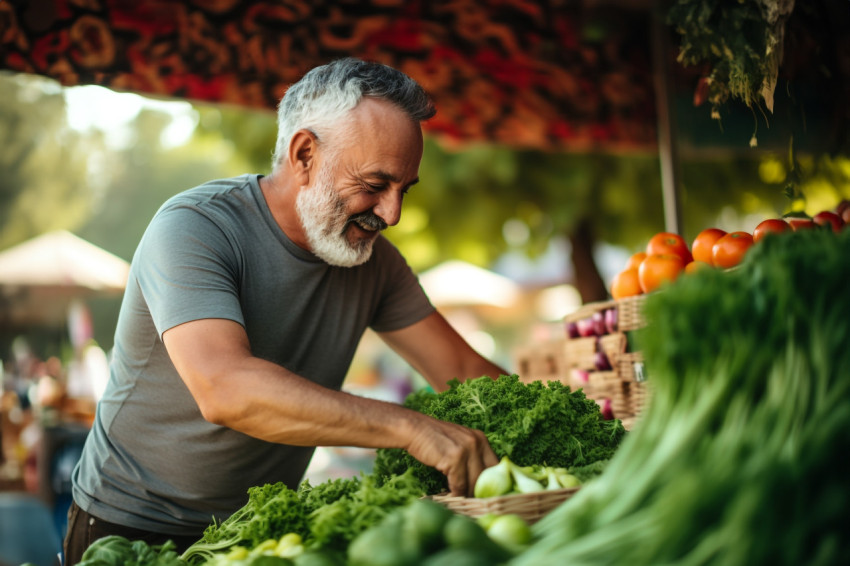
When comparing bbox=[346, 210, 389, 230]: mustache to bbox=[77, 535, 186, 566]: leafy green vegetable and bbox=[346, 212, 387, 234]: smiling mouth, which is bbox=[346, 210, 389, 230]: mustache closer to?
bbox=[346, 212, 387, 234]: smiling mouth

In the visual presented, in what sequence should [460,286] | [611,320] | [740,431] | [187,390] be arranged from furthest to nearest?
[460,286]
[611,320]
[187,390]
[740,431]

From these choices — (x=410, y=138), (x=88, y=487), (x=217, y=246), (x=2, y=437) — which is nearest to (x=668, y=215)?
(x=410, y=138)

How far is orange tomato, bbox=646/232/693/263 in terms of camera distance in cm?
316

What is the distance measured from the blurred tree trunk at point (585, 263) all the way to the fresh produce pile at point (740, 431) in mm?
7181

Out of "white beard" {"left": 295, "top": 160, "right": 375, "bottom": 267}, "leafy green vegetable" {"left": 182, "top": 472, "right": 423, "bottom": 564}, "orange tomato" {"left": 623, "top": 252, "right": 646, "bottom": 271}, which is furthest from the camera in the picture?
"orange tomato" {"left": 623, "top": 252, "right": 646, "bottom": 271}

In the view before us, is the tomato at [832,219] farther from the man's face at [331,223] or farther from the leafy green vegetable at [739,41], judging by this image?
the man's face at [331,223]

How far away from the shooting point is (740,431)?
1.19 metres

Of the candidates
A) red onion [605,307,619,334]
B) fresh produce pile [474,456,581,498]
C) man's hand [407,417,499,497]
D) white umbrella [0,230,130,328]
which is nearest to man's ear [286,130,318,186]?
man's hand [407,417,499,497]

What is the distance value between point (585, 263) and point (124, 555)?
7.37 m

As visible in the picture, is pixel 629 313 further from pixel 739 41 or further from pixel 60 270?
pixel 60 270

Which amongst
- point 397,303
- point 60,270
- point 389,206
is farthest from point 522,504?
point 60,270

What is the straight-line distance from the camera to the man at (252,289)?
240 centimetres

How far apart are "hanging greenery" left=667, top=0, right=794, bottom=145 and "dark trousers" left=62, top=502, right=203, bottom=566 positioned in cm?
247

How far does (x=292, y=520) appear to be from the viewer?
181 centimetres
